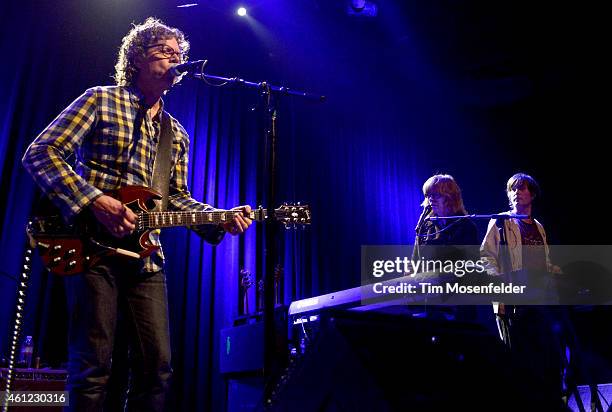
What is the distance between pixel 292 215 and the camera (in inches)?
113

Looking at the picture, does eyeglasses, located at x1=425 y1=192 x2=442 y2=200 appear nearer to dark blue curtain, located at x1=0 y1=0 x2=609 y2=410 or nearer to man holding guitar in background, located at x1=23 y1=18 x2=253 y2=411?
man holding guitar in background, located at x1=23 y1=18 x2=253 y2=411

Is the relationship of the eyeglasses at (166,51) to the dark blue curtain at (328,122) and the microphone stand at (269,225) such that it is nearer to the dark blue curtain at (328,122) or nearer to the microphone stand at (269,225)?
the microphone stand at (269,225)

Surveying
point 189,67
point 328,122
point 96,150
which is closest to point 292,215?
point 189,67

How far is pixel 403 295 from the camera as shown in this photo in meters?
3.76

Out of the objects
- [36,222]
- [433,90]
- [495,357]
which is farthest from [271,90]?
[433,90]

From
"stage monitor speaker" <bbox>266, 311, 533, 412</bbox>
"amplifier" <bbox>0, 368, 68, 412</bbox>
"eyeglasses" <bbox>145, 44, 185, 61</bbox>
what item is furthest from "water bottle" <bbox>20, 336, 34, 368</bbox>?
"stage monitor speaker" <bbox>266, 311, 533, 412</bbox>

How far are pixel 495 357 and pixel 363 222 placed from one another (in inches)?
231

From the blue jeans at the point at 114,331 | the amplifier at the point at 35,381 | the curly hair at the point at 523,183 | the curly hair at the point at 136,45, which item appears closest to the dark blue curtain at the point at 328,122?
the amplifier at the point at 35,381

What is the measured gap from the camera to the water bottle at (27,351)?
3.94 meters

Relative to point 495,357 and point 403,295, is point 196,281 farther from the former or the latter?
point 495,357

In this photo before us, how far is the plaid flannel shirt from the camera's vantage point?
2.15 meters

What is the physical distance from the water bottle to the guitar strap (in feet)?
7.19

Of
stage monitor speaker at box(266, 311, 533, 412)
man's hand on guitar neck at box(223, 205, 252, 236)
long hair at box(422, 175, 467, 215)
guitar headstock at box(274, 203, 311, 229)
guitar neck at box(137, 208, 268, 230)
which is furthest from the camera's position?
long hair at box(422, 175, 467, 215)

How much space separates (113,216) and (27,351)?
2.49m
